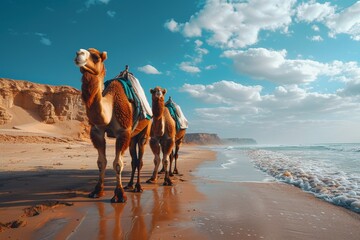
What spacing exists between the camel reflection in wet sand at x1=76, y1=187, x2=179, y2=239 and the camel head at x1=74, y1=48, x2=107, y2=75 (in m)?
2.36

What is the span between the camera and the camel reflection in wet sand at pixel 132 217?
3.11 m

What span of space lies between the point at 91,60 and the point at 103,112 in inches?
37.5

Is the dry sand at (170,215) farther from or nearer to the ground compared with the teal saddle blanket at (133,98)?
nearer to the ground

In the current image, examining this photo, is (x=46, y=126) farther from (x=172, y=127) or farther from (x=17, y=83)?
(x=172, y=127)

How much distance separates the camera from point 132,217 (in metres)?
3.81

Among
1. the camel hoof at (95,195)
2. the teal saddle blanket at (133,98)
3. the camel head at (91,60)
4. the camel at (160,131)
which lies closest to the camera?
the camel head at (91,60)

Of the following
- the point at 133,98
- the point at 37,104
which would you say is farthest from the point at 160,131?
the point at 37,104

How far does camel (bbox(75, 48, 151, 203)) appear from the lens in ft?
14.7

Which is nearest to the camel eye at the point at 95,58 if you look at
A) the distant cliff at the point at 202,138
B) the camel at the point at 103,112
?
the camel at the point at 103,112

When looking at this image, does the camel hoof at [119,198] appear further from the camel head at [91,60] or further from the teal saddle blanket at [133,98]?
the camel head at [91,60]

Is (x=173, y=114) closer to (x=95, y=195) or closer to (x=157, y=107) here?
(x=157, y=107)

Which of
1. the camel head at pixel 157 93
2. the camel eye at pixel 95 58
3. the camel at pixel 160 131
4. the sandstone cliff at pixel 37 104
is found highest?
the sandstone cliff at pixel 37 104

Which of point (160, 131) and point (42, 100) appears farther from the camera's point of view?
point (42, 100)

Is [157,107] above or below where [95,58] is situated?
below
